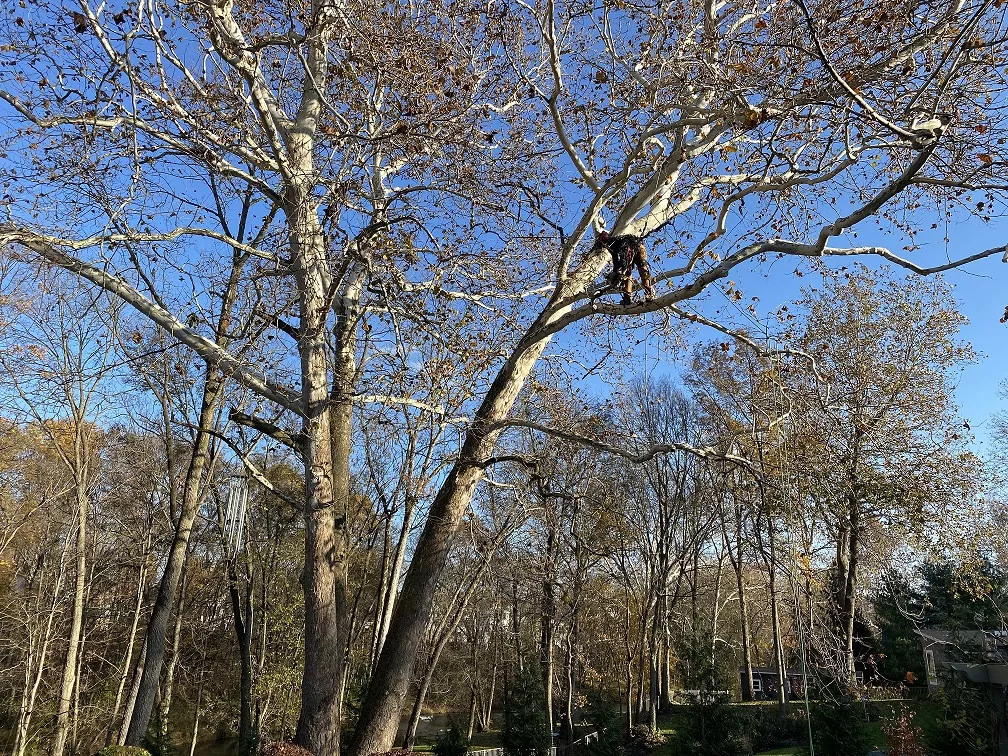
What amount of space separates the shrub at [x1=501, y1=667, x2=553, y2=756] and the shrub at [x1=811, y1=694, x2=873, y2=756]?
5603 mm

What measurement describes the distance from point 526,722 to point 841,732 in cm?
639

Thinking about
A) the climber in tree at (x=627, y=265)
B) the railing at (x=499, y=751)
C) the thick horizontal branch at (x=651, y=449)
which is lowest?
the railing at (x=499, y=751)

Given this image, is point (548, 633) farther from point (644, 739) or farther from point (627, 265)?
point (627, 265)

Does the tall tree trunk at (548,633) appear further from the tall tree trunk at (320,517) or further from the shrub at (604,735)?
the tall tree trunk at (320,517)

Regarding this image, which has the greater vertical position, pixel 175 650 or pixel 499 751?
pixel 175 650

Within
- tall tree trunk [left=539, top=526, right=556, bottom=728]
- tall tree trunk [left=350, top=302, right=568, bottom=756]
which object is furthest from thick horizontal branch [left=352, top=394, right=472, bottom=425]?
tall tree trunk [left=539, top=526, right=556, bottom=728]

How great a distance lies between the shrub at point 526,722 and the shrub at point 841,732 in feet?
18.4

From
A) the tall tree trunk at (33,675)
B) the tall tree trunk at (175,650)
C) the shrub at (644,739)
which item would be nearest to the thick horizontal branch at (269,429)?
the tall tree trunk at (33,675)

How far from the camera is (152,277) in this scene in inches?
300

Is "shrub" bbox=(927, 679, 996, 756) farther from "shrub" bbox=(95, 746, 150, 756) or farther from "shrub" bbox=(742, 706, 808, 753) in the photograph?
"shrub" bbox=(95, 746, 150, 756)

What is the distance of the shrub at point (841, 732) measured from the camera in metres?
11.9

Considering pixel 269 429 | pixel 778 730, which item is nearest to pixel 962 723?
pixel 778 730

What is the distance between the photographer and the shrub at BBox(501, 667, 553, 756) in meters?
14.6

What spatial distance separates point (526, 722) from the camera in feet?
48.9
